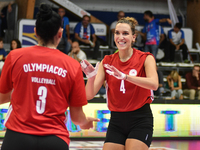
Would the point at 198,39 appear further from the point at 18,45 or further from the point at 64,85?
the point at 64,85

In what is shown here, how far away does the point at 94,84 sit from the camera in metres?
3.35

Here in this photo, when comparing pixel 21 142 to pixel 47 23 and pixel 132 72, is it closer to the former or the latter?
pixel 47 23

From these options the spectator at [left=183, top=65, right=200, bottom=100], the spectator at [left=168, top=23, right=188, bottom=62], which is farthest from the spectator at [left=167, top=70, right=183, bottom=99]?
the spectator at [left=168, top=23, right=188, bottom=62]

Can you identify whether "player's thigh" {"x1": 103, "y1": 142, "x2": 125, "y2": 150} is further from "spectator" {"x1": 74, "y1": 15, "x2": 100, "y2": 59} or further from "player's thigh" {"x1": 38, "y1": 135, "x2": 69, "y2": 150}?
"spectator" {"x1": 74, "y1": 15, "x2": 100, "y2": 59}

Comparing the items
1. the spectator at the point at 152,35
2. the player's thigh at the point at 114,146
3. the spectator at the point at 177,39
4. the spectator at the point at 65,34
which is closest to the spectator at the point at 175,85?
the spectator at the point at 152,35

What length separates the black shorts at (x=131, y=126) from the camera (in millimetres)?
3045

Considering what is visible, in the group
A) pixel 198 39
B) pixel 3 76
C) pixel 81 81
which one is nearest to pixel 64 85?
pixel 81 81

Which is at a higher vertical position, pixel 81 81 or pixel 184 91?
pixel 81 81

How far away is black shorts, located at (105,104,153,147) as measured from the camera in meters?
3.04

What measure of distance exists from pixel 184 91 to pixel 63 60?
666 centimetres

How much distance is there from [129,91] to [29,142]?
1455 millimetres

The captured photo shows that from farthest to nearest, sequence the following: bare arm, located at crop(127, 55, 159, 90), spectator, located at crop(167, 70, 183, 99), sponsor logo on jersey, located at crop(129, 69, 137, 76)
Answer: spectator, located at crop(167, 70, 183, 99), sponsor logo on jersey, located at crop(129, 69, 137, 76), bare arm, located at crop(127, 55, 159, 90)

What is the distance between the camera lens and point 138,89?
3174 millimetres

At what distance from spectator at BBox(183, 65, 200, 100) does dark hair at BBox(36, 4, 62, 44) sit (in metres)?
6.59
